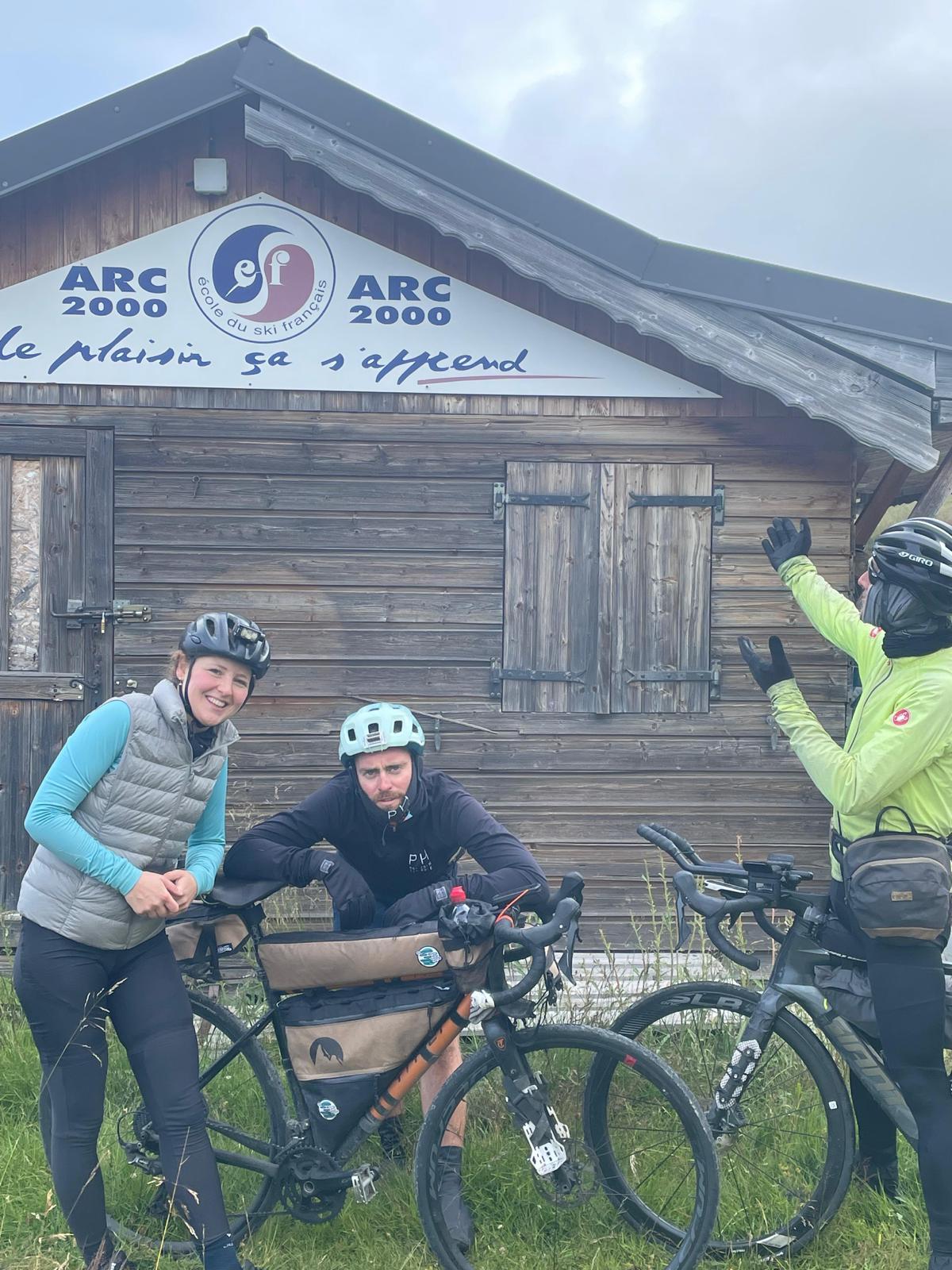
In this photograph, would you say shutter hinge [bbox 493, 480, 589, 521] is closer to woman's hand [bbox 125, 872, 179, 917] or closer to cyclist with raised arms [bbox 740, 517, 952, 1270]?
cyclist with raised arms [bbox 740, 517, 952, 1270]

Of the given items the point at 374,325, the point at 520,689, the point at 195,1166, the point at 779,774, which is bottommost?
the point at 195,1166

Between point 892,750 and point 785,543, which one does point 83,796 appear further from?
point 785,543

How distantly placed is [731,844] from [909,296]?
3089 mm

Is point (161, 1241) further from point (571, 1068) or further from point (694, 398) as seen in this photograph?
point (694, 398)

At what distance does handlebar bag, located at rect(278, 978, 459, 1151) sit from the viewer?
10.6 ft

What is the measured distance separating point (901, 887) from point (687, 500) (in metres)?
3.47

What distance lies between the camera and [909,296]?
18.5 feet

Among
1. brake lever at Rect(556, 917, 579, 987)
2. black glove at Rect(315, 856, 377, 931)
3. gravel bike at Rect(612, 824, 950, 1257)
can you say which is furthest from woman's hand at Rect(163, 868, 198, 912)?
gravel bike at Rect(612, 824, 950, 1257)

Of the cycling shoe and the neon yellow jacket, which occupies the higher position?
the neon yellow jacket

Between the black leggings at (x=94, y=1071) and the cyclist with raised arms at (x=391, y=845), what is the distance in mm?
523

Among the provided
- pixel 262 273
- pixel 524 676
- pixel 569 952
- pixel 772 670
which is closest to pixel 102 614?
pixel 262 273

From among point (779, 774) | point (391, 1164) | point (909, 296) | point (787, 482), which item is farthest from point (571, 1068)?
point (909, 296)

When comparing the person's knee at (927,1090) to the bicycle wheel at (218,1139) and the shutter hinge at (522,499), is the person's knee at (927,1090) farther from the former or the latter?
the shutter hinge at (522,499)

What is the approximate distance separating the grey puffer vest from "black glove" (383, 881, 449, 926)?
2.38 ft
